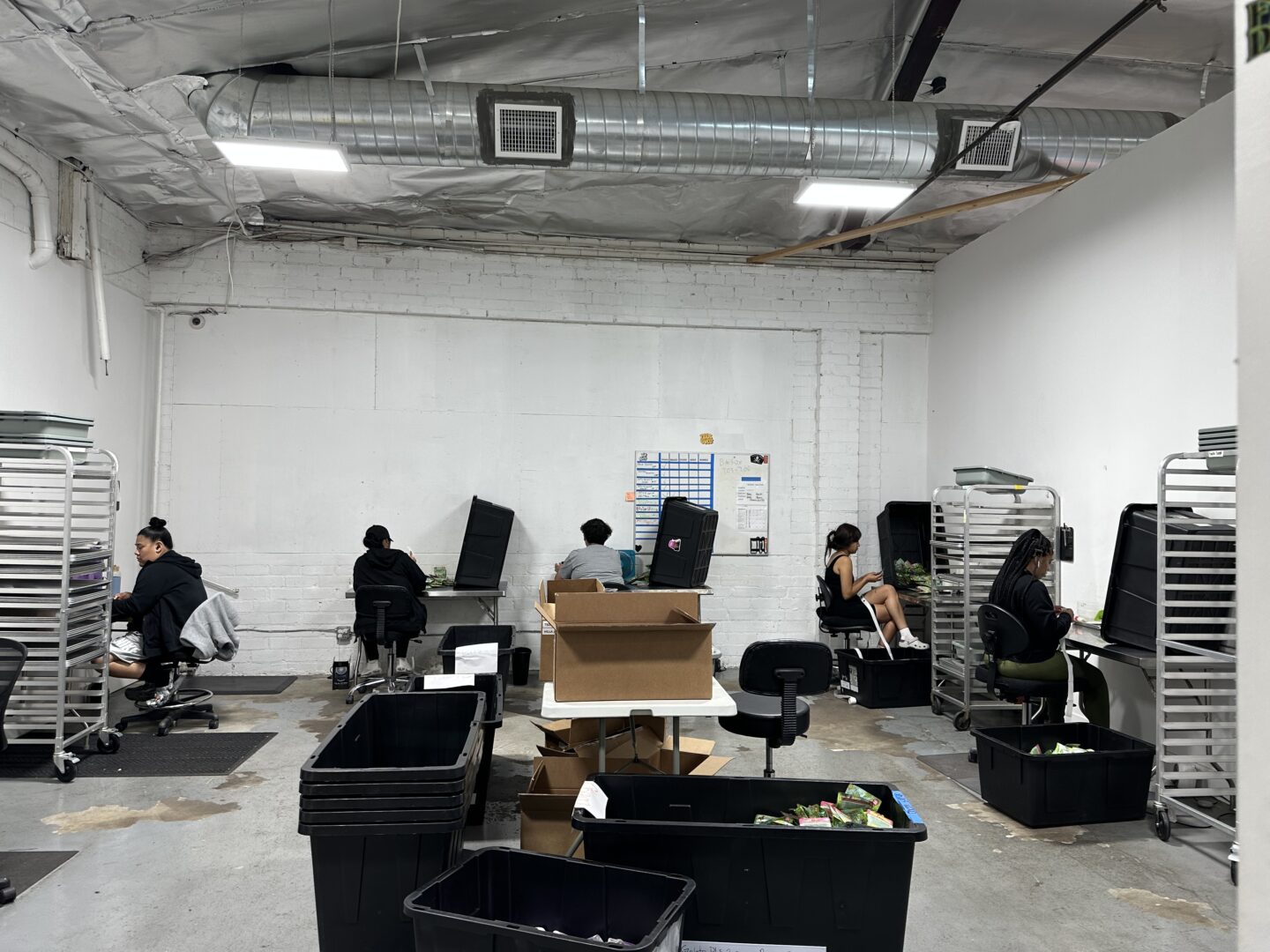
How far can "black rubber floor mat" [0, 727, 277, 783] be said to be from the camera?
14.5 ft

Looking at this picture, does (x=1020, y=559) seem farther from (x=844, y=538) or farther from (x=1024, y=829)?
(x=844, y=538)

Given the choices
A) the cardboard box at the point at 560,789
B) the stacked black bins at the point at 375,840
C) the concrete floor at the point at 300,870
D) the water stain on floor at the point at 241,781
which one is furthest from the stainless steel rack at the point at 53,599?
the stacked black bins at the point at 375,840

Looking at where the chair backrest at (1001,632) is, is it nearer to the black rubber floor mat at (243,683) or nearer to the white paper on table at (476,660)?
the white paper on table at (476,660)

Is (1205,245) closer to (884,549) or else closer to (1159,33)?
(1159,33)

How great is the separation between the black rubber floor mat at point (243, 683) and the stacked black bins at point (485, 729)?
2907mm

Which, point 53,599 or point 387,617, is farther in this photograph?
point 387,617

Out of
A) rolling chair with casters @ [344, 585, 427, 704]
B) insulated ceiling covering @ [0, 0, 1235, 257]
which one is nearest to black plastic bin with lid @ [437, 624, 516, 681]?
rolling chair with casters @ [344, 585, 427, 704]

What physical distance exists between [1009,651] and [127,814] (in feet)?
14.3

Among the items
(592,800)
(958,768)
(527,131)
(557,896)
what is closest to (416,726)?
(592,800)

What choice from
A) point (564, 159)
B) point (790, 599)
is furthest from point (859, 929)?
point (790, 599)

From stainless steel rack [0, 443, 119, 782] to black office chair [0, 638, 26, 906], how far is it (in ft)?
3.71

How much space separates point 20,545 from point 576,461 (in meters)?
3.82

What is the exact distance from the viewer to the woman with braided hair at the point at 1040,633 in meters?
4.53

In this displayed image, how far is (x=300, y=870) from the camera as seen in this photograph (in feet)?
10.9
